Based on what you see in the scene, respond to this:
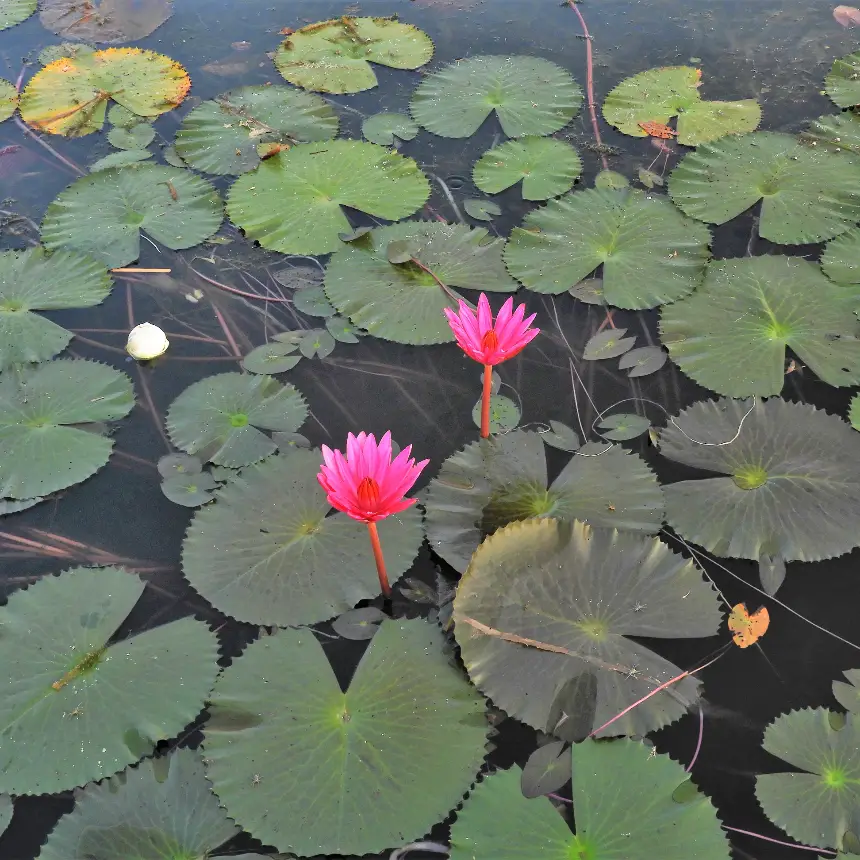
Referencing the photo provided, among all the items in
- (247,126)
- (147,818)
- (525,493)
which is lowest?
(147,818)

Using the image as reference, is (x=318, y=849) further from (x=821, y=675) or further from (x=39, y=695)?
(x=821, y=675)

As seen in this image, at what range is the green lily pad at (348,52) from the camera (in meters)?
4.25

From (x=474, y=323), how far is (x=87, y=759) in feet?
5.01

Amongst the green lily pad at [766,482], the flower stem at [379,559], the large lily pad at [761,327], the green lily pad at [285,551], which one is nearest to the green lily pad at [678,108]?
the large lily pad at [761,327]

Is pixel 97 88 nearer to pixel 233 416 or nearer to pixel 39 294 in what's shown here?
pixel 39 294

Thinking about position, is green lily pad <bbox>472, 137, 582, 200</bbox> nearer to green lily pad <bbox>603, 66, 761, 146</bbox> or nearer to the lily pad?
green lily pad <bbox>603, 66, 761, 146</bbox>

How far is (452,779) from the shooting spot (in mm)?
1873

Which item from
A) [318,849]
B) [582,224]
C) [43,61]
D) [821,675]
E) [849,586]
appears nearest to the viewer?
[318,849]

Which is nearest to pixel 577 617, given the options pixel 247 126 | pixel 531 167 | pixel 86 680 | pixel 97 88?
pixel 86 680

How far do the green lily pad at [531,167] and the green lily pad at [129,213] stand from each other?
1.22 m

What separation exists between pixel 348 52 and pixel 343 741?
3782 millimetres

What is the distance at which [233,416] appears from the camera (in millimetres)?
2723

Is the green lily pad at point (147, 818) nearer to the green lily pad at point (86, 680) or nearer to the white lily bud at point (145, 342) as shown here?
the green lily pad at point (86, 680)

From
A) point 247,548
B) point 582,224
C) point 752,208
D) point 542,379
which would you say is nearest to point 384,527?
point 247,548
